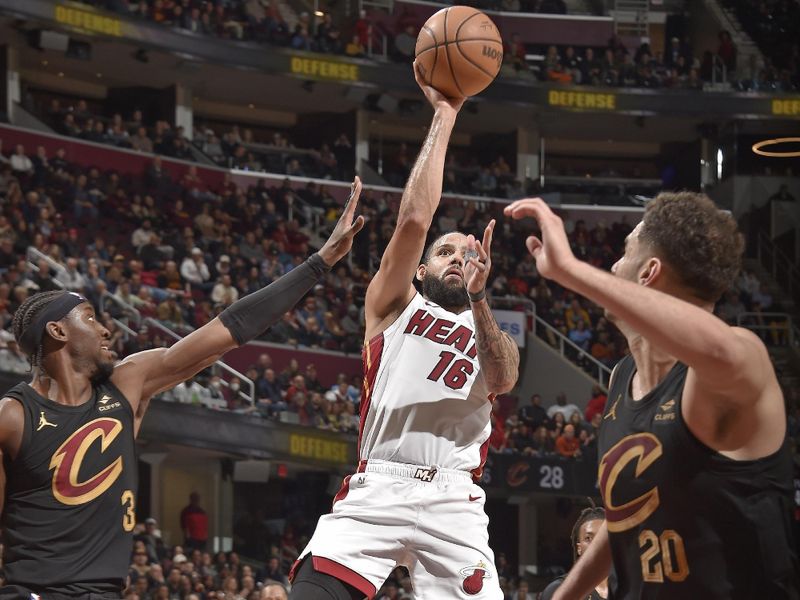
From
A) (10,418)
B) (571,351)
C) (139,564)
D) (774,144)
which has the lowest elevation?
(139,564)

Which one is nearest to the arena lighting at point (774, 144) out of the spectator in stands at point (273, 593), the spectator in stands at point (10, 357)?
the spectator in stands at point (10, 357)

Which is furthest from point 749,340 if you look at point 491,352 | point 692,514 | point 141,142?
point 141,142

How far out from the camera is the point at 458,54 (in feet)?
19.5

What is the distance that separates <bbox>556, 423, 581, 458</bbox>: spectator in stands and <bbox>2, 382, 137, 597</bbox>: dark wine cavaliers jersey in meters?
16.0

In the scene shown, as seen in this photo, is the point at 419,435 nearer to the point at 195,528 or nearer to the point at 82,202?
the point at 195,528

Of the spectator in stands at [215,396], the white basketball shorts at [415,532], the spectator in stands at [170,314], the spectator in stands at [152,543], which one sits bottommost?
the spectator in stands at [152,543]

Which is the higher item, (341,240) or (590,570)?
(341,240)

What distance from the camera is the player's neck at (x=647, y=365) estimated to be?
358 cm

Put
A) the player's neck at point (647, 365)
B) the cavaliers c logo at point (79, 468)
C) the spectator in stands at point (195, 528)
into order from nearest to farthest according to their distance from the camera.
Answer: the player's neck at point (647, 365)
the cavaliers c logo at point (79, 468)
the spectator in stands at point (195, 528)

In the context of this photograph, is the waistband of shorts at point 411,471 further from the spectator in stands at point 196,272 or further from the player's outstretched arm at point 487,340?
the spectator in stands at point 196,272

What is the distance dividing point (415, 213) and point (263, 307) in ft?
2.63

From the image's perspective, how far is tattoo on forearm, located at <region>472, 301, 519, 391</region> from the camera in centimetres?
556

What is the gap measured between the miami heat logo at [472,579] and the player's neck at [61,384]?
1821 mm

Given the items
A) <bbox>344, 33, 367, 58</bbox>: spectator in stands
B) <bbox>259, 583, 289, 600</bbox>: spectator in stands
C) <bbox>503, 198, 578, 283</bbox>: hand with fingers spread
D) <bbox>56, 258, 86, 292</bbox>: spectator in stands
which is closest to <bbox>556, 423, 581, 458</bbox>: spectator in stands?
<bbox>56, 258, 86, 292</bbox>: spectator in stands
